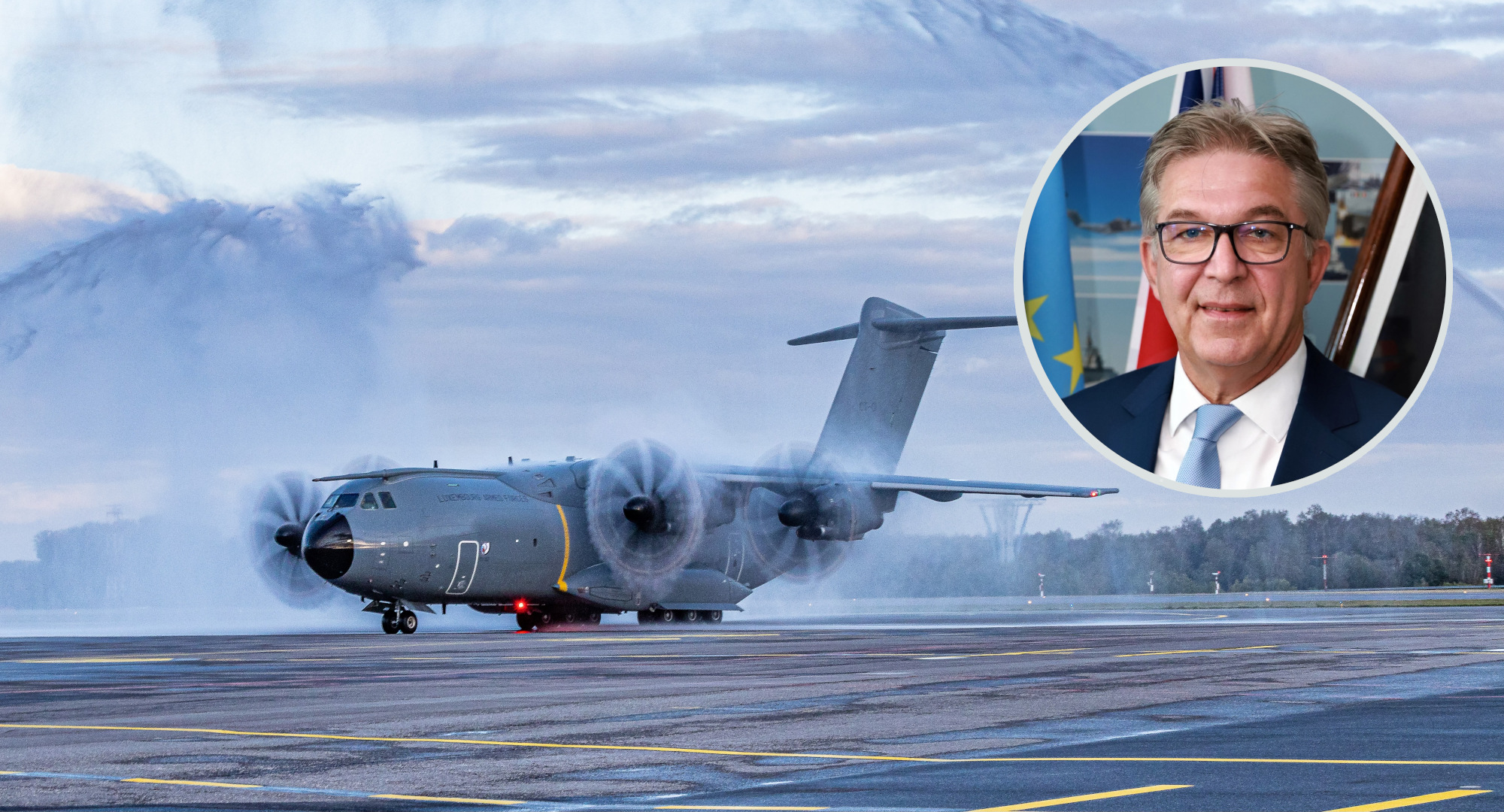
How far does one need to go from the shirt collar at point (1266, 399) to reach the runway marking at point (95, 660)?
80.6 ft

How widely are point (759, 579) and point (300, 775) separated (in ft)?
136

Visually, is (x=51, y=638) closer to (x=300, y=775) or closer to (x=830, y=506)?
(x=830, y=506)

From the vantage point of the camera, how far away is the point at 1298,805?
10.0 meters

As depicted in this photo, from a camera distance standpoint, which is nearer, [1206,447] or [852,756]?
[1206,447]

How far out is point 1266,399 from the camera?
7391mm

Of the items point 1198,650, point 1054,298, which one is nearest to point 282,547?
point 1198,650

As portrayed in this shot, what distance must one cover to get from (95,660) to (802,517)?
22.3 metres

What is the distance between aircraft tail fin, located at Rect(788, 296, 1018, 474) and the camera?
177 feet

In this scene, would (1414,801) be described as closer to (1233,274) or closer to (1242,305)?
(1242,305)

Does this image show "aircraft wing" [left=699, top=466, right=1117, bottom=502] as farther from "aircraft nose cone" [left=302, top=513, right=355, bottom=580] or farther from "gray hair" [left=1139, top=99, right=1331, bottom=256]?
"gray hair" [left=1139, top=99, right=1331, bottom=256]

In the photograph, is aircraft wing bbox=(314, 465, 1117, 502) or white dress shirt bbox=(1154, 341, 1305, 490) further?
aircraft wing bbox=(314, 465, 1117, 502)

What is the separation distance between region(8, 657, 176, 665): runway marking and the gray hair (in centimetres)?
2492

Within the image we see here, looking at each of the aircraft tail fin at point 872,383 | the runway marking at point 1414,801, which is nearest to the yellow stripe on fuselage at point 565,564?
the aircraft tail fin at point 872,383

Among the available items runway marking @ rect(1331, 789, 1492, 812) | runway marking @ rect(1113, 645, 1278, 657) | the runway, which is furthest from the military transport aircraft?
runway marking @ rect(1331, 789, 1492, 812)
